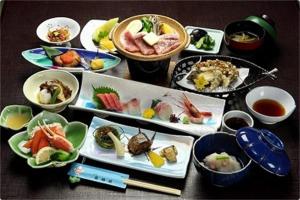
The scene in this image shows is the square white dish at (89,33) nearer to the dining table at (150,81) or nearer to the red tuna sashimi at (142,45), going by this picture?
the dining table at (150,81)

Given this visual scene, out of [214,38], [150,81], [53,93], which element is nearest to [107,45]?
[150,81]

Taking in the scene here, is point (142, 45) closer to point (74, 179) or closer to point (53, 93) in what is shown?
point (53, 93)

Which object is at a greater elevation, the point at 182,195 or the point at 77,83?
the point at 77,83

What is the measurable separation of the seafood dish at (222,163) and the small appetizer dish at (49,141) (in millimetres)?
483

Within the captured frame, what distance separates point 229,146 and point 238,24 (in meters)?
0.72

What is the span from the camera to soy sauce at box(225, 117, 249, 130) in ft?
5.60

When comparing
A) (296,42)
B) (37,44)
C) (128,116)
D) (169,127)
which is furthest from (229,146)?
(37,44)

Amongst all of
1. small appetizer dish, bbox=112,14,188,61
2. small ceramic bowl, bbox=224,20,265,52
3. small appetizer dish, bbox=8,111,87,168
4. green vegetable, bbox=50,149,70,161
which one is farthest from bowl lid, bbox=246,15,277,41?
green vegetable, bbox=50,149,70,161

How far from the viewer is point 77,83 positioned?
1896mm

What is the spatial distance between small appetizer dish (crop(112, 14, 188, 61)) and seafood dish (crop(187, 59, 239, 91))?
0.14 metres

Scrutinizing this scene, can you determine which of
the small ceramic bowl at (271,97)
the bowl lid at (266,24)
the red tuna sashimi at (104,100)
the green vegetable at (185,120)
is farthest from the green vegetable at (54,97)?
the bowl lid at (266,24)

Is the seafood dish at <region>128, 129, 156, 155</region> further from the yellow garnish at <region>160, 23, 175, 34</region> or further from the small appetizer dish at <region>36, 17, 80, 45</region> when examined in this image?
the small appetizer dish at <region>36, 17, 80, 45</region>

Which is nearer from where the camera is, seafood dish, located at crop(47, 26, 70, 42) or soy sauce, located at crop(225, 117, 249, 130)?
soy sauce, located at crop(225, 117, 249, 130)

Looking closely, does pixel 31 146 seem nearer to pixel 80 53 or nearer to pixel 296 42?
pixel 80 53
